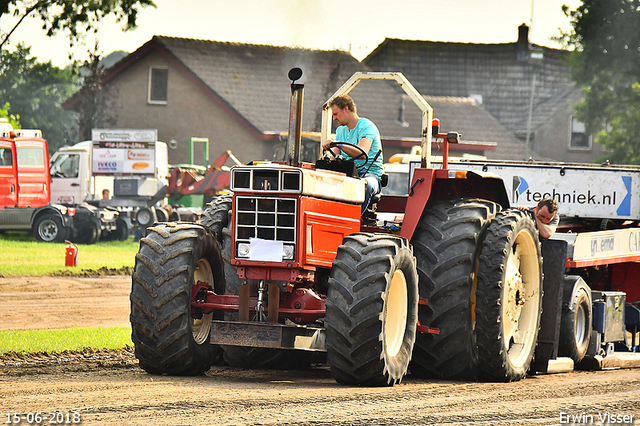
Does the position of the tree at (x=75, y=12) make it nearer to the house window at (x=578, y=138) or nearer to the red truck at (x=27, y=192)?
the red truck at (x=27, y=192)

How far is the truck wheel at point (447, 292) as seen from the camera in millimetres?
8180

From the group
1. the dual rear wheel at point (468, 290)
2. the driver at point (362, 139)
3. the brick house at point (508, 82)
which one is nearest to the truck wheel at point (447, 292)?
the dual rear wheel at point (468, 290)

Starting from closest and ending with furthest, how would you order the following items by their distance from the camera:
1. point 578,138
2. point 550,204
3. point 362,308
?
point 362,308
point 550,204
point 578,138

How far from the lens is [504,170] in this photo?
1330 cm

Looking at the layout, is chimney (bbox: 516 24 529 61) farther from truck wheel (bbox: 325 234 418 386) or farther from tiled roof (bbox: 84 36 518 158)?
truck wheel (bbox: 325 234 418 386)

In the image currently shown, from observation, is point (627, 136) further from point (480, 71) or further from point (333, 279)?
point (333, 279)

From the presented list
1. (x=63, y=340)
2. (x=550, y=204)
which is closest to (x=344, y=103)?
(x=550, y=204)

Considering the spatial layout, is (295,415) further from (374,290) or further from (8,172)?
(8,172)

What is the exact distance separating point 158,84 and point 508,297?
34874mm

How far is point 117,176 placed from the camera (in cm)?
3247

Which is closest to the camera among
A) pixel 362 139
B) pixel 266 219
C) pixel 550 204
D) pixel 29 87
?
pixel 266 219

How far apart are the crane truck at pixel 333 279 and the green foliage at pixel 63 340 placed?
2.75 m

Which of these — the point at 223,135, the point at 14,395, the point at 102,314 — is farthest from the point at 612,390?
A: the point at 223,135

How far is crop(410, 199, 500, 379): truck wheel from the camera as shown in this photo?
8.18m
